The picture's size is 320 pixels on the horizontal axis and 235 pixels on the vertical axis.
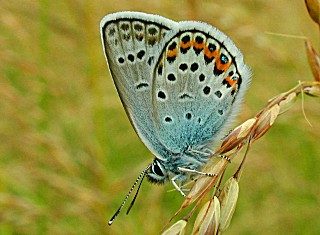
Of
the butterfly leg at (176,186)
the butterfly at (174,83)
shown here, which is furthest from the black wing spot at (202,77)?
the butterfly leg at (176,186)

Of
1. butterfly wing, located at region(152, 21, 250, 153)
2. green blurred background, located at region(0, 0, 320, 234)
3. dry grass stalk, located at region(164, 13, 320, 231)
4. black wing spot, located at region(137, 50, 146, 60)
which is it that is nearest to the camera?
dry grass stalk, located at region(164, 13, 320, 231)

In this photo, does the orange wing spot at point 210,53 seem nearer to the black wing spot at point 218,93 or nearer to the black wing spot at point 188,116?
the black wing spot at point 218,93

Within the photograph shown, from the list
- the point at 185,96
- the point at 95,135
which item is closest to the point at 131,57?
the point at 185,96

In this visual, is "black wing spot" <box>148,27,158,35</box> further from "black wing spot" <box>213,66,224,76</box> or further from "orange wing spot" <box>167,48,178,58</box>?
"black wing spot" <box>213,66,224,76</box>

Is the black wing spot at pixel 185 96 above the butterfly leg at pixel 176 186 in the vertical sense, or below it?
above

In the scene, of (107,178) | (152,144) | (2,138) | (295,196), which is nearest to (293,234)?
(295,196)

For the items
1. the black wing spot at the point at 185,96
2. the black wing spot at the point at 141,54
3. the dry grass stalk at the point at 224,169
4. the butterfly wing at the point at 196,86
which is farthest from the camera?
the black wing spot at the point at 185,96

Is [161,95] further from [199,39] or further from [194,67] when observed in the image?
[199,39]

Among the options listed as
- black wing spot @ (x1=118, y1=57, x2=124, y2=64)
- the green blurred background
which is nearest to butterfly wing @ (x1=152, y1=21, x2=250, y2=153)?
black wing spot @ (x1=118, y1=57, x2=124, y2=64)
